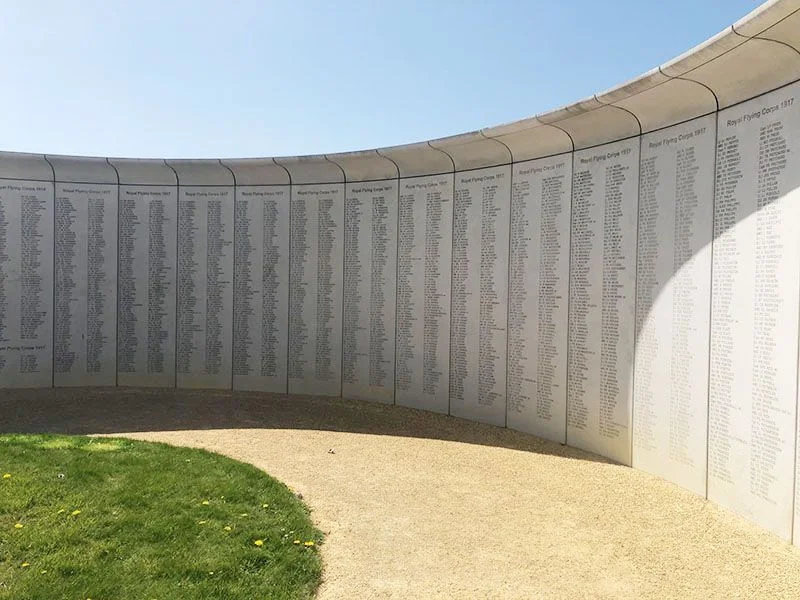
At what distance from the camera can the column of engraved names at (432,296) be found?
1133cm

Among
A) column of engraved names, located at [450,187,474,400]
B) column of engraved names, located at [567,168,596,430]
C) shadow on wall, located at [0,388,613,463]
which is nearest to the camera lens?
column of engraved names, located at [567,168,596,430]

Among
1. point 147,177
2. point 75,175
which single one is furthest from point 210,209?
point 75,175

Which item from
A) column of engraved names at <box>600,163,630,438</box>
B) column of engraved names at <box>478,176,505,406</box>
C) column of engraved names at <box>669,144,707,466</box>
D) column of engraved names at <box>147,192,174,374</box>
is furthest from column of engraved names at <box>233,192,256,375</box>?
column of engraved names at <box>669,144,707,466</box>

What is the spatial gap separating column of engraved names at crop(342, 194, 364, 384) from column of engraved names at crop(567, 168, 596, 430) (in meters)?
4.75

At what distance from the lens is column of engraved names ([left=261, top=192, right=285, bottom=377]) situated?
43.0 ft

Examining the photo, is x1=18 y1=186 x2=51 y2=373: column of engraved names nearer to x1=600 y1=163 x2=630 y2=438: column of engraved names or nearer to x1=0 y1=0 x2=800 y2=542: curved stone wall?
x1=0 y1=0 x2=800 y2=542: curved stone wall

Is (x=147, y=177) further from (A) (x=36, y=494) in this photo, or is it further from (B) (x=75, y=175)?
(A) (x=36, y=494)

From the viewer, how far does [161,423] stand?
392 inches

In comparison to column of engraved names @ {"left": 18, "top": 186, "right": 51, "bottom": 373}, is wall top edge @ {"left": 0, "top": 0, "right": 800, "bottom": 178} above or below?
above

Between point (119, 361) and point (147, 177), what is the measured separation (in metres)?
4.12

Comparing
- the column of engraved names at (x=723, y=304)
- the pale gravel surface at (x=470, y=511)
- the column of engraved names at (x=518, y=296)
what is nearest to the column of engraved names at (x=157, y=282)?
the pale gravel surface at (x=470, y=511)

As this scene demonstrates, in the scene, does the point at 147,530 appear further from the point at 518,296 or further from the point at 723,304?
the point at 518,296

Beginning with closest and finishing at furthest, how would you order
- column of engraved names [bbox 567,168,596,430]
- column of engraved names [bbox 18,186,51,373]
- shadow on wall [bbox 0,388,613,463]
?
column of engraved names [bbox 567,168,596,430], shadow on wall [bbox 0,388,613,463], column of engraved names [bbox 18,186,51,373]

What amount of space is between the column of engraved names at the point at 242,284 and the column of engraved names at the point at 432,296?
4.11m
